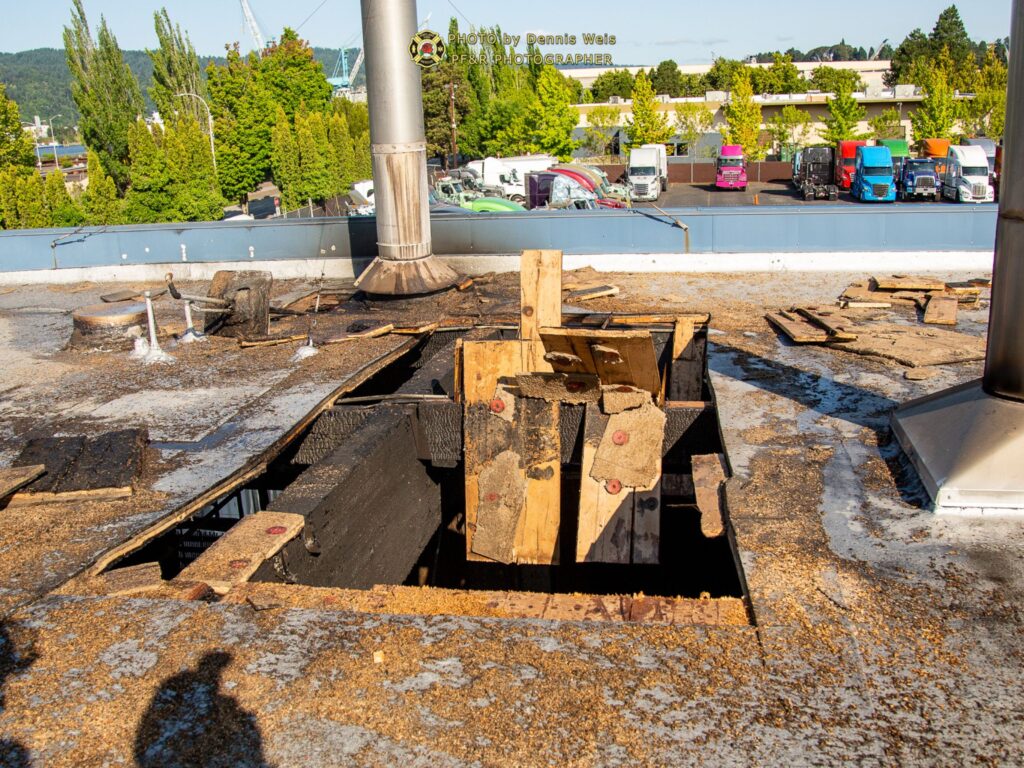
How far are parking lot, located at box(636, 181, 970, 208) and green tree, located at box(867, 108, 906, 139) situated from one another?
15607 millimetres

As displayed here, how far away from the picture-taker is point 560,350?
8.56m

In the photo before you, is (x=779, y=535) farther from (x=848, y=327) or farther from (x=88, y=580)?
(x=848, y=327)

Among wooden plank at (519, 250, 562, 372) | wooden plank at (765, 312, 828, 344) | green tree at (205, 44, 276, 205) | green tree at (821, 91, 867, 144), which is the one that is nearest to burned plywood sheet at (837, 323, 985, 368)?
wooden plank at (765, 312, 828, 344)

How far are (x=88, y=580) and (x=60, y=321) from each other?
8.85 meters

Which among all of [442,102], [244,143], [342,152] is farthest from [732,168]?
[442,102]

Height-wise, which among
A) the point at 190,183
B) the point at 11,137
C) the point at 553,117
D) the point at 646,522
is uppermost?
the point at 553,117

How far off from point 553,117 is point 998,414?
58281 mm

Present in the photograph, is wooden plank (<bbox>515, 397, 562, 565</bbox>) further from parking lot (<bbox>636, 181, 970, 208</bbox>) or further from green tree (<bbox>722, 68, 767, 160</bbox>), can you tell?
green tree (<bbox>722, 68, 767, 160</bbox>)

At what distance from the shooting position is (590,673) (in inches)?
188

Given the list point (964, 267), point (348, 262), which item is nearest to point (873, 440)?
point (964, 267)

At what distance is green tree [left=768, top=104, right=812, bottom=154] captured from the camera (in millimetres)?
71938

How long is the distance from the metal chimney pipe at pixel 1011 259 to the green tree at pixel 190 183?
3713cm

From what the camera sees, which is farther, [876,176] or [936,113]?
[936,113]

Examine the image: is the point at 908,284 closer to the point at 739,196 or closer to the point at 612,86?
the point at 739,196
